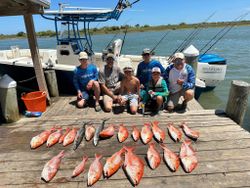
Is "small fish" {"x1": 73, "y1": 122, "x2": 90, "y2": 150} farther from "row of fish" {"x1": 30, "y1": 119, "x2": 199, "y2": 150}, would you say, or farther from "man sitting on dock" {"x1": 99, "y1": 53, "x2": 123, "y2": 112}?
"man sitting on dock" {"x1": 99, "y1": 53, "x2": 123, "y2": 112}

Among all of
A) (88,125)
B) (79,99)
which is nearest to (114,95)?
(79,99)

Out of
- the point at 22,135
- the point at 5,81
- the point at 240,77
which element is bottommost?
the point at 240,77

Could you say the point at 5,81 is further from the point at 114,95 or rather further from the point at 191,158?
the point at 191,158

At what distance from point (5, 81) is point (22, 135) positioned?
1166 millimetres

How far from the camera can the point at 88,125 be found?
416 centimetres

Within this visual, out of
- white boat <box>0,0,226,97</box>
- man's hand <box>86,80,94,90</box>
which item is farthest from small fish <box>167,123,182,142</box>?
white boat <box>0,0,226,97</box>

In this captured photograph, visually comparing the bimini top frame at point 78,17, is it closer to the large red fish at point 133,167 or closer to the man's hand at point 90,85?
the man's hand at point 90,85

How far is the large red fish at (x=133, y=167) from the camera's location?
271 centimetres

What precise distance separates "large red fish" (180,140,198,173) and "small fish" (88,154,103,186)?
100cm

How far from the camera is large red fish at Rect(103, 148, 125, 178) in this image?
9.31ft

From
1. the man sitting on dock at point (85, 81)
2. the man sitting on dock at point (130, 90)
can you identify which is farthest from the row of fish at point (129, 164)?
the man sitting on dock at point (85, 81)

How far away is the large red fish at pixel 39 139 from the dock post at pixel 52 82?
251cm

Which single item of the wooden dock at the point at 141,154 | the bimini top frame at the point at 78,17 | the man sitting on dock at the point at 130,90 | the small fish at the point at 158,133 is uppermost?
the bimini top frame at the point at 78,17

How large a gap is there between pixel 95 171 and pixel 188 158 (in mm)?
1140
